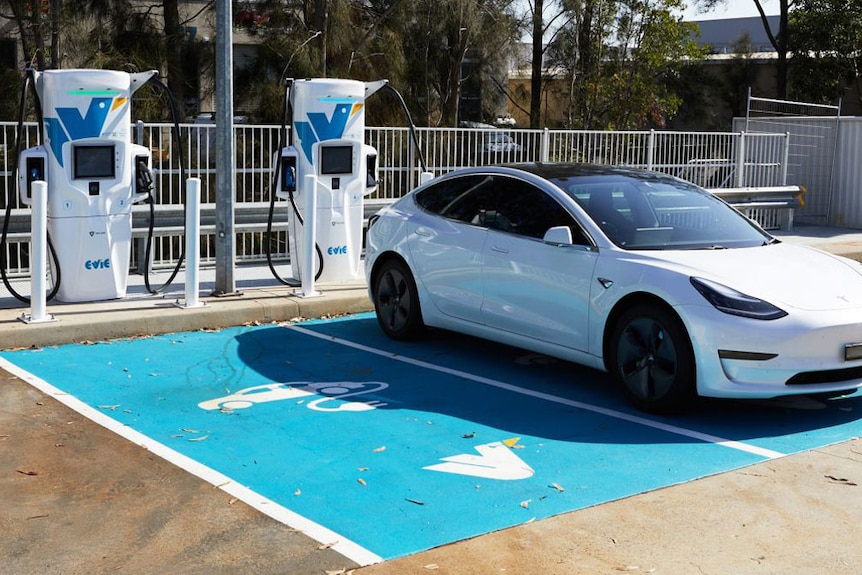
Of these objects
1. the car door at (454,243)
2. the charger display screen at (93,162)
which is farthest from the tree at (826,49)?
the charger display screen at (93,162)

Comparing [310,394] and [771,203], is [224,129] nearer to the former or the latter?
[310,394]

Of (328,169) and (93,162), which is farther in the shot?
(328,169)

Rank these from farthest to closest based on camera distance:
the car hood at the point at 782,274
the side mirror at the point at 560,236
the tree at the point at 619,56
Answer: the tree at the point at 619,56 < the side mirror at the point at 560,236 < the car hood at the point at 782,274

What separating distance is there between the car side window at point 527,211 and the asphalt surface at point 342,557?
8.08 feet

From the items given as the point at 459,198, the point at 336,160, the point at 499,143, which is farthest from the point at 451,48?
the point at 459,198

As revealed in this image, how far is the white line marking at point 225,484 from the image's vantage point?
4.90m

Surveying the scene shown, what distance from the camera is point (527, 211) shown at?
8.25 m

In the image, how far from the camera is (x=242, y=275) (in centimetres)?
1246

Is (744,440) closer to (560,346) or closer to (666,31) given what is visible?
(560,346)

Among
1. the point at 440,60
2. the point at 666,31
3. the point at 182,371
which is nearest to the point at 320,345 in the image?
the point at 182,371

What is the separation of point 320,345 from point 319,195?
274 centimetres

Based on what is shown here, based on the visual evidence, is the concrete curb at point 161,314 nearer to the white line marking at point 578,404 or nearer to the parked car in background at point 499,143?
the white line marking at point 578,404

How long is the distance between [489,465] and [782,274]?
2.47 meters

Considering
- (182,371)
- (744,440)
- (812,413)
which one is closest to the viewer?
(744,440)
